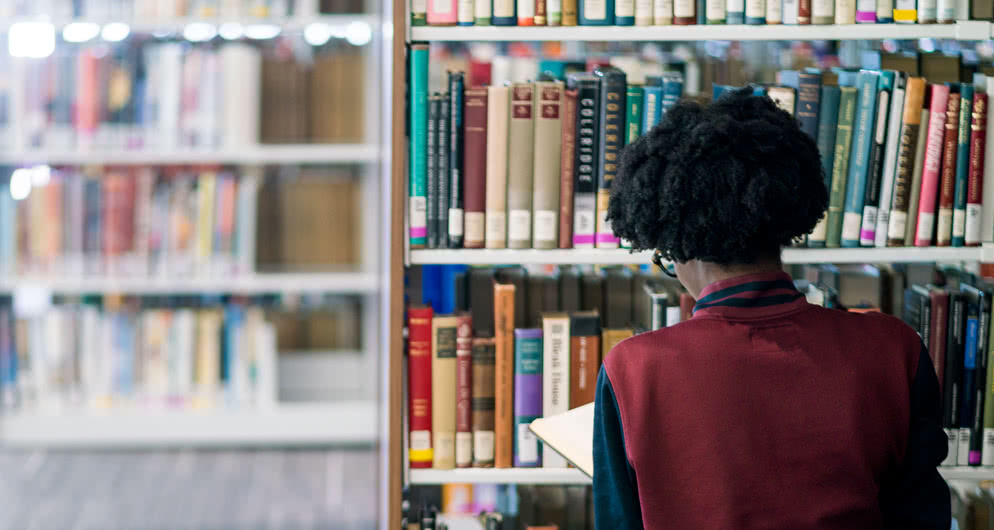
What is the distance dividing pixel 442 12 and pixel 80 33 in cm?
207

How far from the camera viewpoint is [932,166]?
4.41 feet

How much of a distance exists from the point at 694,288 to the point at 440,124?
1.76 ft

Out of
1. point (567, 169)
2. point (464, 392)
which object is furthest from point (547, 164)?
point (464, 392)

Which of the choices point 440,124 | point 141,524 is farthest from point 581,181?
point 141,524

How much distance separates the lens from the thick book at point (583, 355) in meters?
1.37

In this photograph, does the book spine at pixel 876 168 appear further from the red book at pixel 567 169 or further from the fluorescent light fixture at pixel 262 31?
the fluorescent light fixture at pixel 262 31

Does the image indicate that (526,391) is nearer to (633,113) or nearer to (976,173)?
(633,113)

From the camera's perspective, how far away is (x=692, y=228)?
859mm

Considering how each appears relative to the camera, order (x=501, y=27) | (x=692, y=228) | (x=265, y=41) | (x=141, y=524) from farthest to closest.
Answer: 1. (x=265, y=41)
2. (x=141, y=524)
3. (x=501, y=27)
4. (x=692, y=228)

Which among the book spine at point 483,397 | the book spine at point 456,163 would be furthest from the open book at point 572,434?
the book spine at point 456,163

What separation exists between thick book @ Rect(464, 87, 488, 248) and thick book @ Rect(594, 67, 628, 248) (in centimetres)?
17

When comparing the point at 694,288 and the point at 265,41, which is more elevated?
the point at 265,41

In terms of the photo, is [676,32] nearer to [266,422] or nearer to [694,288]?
[694,288]

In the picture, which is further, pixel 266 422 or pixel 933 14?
pixel 266 422
